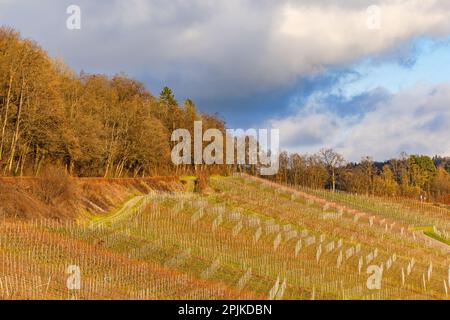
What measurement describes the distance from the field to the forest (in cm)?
990

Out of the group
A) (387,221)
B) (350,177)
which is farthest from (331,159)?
(387,221)

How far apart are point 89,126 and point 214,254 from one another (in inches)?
1184

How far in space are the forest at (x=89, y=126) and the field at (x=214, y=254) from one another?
9.90m

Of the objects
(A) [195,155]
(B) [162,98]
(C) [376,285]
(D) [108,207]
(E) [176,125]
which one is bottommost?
(C) [376,285]

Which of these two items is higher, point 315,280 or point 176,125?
point 176,125

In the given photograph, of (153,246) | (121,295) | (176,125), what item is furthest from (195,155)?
(121,295)

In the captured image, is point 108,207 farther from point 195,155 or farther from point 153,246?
point 195,155

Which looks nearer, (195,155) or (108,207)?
(108,207)

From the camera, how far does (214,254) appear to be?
113ft

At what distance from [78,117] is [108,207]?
14.0 metres

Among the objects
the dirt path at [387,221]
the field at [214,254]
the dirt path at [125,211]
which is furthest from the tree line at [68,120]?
the dirt path at [387,221]

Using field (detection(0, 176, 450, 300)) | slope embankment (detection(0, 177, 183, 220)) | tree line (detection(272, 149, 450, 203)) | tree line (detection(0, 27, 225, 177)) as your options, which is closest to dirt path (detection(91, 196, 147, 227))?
field (detection(0, 176, 450, 300))

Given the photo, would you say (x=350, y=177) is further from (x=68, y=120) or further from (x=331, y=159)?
(x=68, y=120)

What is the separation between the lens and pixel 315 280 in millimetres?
29578
